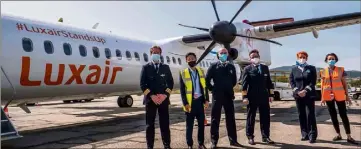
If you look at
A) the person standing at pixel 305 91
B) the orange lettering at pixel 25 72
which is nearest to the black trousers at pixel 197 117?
the person standing at pixel 305 91

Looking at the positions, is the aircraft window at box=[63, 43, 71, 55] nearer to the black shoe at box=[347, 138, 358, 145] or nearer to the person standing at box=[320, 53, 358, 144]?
the person standing at box=[320, 53, 358, 144]

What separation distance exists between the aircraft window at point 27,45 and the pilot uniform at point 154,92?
3.80m

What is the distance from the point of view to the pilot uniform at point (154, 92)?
568 cm

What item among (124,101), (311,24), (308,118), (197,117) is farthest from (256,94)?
(124,101)

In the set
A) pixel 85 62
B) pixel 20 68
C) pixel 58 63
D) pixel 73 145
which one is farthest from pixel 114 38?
pixel 73 145

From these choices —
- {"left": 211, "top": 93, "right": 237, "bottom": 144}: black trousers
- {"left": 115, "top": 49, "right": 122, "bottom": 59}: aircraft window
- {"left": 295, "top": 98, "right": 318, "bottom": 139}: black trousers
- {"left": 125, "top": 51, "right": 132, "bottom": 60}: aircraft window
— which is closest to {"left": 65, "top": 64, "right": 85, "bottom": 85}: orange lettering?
{"left": 115, "top": 49, "right": 122, "bottom": 59}: aircraft window

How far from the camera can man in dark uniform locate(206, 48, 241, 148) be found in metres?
6.03

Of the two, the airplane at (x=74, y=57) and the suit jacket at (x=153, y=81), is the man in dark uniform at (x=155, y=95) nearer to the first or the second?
the suit jacket at (x=153, y=81)

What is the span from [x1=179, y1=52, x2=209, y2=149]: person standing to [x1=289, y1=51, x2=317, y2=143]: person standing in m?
1.96

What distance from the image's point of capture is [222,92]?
6.04 metres

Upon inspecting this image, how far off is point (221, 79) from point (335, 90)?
7.36 ft

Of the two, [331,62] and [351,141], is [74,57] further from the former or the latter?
[351,141]

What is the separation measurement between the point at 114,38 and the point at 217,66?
6453 mm

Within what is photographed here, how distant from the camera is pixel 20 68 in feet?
25.3
